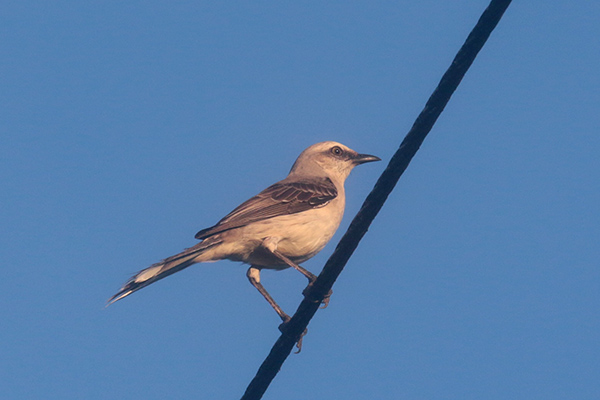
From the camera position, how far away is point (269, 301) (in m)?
7.55

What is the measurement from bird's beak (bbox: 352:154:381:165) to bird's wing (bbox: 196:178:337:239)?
3.89 ft

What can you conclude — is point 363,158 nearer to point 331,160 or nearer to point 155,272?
point 331,160

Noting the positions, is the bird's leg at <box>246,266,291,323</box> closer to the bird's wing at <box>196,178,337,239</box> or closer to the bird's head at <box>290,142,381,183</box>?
the bird's wing at <box>196,178,337,239</box>

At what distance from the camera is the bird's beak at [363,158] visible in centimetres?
988

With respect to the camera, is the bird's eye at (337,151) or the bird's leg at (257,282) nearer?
the bird's leg at (257,282)

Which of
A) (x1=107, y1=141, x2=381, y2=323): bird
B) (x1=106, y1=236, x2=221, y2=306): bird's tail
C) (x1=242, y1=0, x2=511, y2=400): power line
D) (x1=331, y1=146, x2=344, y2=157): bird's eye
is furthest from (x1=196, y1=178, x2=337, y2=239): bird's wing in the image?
(x1=242, y1=0, x2=511, y2=400): power line

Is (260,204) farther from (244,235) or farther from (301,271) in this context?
(301,271)

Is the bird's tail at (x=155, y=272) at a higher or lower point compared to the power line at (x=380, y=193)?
higher

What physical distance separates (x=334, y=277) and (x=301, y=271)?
2172mm

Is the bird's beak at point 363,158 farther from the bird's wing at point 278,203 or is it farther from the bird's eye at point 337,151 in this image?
the bird's wing at point 278,203

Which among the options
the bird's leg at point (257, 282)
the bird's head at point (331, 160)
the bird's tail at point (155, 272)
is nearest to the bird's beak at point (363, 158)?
the bird's head at point (331, 160)

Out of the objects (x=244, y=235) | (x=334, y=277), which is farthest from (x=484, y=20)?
(x=244, y=235)

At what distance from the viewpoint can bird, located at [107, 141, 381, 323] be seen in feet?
23.9

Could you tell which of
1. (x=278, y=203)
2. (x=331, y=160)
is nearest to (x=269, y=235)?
(x=278, y=203)
